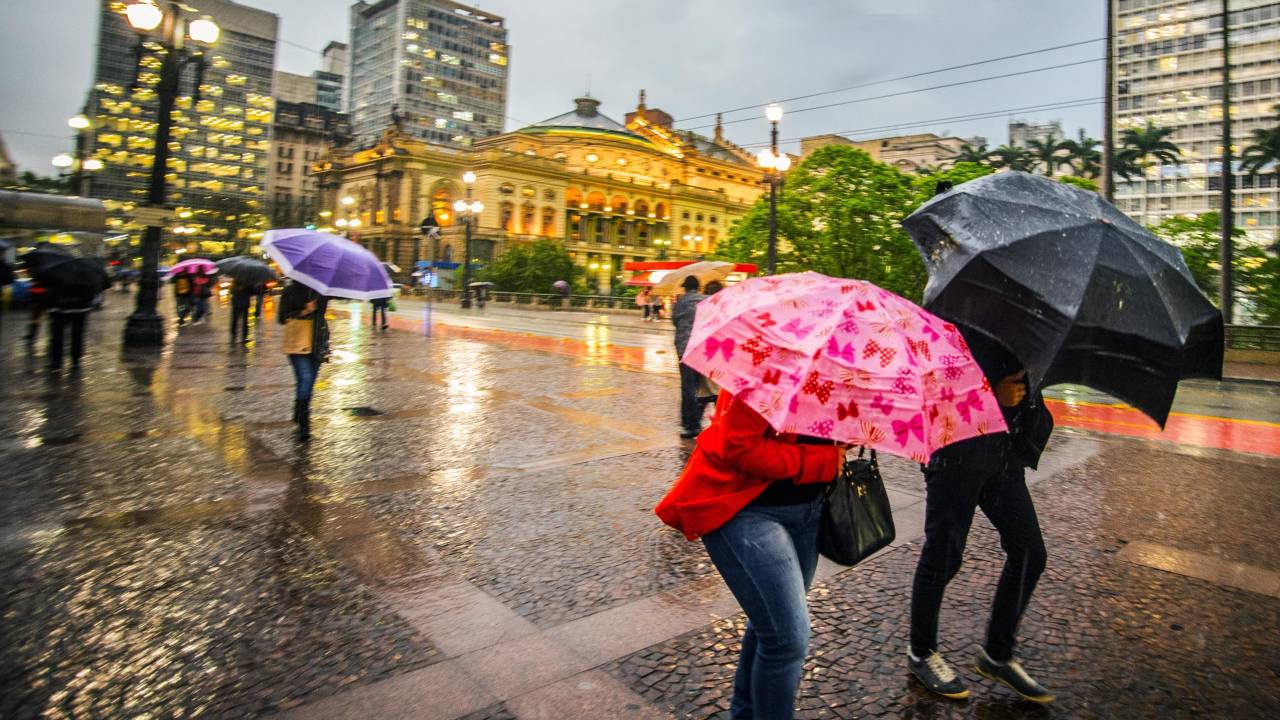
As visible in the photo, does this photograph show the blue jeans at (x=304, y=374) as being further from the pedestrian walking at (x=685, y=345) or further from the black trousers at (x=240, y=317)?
the black trousers at (x=240, y=317)

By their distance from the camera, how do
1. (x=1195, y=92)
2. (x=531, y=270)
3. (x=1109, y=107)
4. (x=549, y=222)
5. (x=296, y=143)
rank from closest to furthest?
1. (x=1109, y=107)
2. (x=531, y=270)
3. (x=549, y=222)
4. (x=1195, y=92)
5. (x=296, y=143)

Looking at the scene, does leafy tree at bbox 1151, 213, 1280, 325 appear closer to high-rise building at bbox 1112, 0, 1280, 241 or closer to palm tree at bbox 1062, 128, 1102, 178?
palm tree at bbox 1062, 128, 1102, 178

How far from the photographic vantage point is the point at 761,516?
7.32 ft

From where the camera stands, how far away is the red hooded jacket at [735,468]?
83.5 inches

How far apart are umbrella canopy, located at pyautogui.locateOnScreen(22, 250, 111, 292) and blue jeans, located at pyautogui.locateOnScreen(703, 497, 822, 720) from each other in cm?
1230

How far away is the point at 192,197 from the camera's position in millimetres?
124438

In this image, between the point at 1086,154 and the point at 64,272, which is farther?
the point at 1086,154

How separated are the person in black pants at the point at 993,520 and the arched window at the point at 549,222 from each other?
83.8 m

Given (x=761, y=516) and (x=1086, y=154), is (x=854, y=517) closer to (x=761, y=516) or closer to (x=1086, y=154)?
(x=761, y=516)

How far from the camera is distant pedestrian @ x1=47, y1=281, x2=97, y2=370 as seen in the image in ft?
35.5

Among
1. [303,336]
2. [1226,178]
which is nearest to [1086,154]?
[1226,178]

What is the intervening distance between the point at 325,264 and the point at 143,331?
1074 centimetres

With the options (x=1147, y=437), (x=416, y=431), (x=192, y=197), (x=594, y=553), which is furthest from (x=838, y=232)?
(x=192, y=197)

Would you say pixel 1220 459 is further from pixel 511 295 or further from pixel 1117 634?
pixel 511 295
